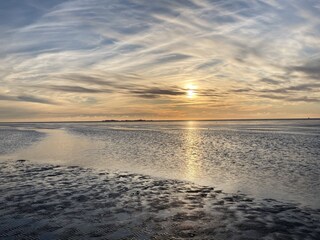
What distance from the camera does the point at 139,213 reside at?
1380 cm

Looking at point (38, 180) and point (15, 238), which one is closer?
point (15, 238)

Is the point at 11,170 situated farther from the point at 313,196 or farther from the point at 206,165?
the point at 313,196

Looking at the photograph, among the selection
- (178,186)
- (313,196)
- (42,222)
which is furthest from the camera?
(178,186)

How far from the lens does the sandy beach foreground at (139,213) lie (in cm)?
1131

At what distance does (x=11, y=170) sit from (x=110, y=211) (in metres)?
15.1

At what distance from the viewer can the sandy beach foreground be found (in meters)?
11.3

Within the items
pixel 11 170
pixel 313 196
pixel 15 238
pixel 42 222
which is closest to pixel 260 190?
pixel 313 196

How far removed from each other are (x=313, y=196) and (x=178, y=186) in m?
7.76

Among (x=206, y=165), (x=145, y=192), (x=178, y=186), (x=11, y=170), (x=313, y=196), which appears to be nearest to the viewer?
(x=313, y=196)

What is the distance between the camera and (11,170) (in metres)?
25.6

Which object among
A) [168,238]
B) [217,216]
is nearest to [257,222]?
[217,216]

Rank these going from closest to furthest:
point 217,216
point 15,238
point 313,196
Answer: point 15,238 < point 217,216 < point 313,196

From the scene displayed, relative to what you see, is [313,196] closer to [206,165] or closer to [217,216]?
[217,216]

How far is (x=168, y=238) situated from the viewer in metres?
10.8
